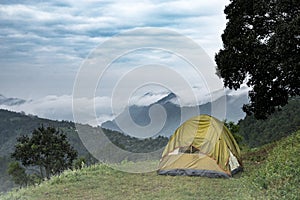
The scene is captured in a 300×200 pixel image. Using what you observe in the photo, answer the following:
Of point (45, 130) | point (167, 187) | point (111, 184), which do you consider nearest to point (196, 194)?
point (167, 187)

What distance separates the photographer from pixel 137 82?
10086 mm

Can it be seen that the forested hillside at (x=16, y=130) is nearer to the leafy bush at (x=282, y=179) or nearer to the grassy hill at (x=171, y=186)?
the grassy hill at (x=171, y=186)

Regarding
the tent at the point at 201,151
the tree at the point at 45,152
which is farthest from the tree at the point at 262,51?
the tree at the point at 45,152

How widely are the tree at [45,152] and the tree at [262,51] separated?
24.3 meters

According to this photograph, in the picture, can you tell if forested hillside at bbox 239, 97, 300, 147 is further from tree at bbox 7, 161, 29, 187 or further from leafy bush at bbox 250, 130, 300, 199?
leafy bush at bbox 250, 130, 300, 199

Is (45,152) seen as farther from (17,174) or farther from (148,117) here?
(148,117)

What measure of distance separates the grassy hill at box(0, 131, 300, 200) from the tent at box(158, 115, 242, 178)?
13.7 inches

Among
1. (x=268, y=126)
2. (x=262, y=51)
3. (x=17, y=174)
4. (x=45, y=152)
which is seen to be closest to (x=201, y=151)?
(x=262, y=51)

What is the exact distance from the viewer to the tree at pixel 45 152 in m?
36.8

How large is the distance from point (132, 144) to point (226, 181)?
4.12 meters

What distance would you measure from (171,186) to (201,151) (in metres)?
1.91

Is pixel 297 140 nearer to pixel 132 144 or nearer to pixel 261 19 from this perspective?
pixel 261 19

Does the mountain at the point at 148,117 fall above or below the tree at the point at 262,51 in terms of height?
below

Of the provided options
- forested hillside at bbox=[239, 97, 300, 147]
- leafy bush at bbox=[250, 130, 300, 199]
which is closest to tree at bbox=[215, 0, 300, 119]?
leafy bush at bbox=[250, 130, 300, 199]
